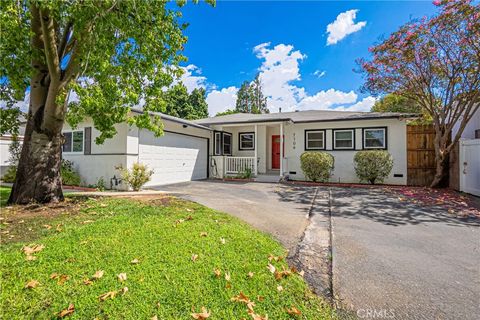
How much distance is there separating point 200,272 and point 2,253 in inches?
104

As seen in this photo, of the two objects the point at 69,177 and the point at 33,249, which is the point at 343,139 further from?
the point at 69,177

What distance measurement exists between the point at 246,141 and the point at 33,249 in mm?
13016

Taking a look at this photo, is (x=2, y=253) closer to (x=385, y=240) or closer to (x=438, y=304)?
(x=438, y=304)

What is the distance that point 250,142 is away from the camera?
15477mm

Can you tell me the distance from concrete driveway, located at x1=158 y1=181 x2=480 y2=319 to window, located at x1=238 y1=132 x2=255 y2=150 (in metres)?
8.79

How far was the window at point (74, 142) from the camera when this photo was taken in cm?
1040

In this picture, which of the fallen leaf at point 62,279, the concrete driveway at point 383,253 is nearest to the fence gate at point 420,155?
the concrete driveway at point 383,253

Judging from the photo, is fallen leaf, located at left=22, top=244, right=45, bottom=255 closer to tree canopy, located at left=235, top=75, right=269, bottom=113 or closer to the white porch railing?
the white porch railing

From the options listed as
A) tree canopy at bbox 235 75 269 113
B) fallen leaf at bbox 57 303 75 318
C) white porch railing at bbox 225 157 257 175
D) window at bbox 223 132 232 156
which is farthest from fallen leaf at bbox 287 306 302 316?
tree canopy at bbox 235 75 269 113

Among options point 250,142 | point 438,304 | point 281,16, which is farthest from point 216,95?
point 438,304

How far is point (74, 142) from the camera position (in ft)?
34.8

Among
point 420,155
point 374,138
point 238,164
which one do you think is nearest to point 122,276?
point 238,164

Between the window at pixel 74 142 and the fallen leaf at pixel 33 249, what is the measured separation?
822 cm

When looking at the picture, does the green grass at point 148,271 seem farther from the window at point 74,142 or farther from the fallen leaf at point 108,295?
the window at point 74,142
